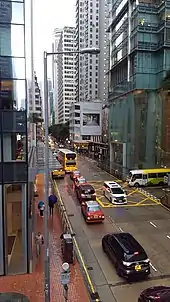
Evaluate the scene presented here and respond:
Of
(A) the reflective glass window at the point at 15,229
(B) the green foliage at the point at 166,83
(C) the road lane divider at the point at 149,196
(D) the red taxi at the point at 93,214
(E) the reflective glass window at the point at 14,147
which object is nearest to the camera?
(E) the reflective glass window at the point at 14,147

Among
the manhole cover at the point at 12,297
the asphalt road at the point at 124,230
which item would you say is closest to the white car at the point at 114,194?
the asphalt road at the point at 124,230

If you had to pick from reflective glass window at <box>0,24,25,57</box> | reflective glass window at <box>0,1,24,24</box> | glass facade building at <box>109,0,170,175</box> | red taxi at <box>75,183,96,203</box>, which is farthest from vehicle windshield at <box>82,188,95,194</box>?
reflective glass window at <box>0,1,24,24</box>

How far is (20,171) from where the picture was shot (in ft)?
42.3

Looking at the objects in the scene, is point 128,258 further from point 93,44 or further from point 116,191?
point 93,44

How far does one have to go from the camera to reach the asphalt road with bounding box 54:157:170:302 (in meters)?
12.6

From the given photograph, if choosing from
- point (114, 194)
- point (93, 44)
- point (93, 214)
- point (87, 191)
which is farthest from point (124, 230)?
point (93, 44)

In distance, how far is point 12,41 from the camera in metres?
12.5

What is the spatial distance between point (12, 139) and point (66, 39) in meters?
163

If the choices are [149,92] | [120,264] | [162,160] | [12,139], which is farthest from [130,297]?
[149,92]

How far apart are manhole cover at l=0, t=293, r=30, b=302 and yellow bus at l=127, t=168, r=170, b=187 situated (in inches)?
1009

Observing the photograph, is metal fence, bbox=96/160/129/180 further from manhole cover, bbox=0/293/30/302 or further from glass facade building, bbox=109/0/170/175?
manhole cover, bbox=0/293/30/302

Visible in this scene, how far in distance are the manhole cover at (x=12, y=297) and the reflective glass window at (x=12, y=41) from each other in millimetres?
8934

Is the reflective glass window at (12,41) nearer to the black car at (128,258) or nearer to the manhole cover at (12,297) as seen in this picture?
the manhole cover at (12,297)

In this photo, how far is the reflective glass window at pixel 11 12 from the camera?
12.3 m
